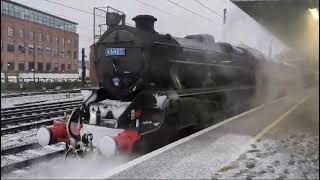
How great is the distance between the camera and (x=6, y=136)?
329 inches

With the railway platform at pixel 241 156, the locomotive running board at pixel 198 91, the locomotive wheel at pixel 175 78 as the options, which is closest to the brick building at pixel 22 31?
the railway platform at pixel 241 156

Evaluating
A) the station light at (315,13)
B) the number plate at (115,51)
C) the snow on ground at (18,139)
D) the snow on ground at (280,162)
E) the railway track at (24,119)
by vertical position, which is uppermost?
the station light at (315,13)

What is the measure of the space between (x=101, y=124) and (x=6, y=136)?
9.56 ft

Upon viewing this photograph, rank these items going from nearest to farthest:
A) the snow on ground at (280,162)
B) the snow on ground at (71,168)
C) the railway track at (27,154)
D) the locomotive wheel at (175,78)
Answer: the snow on ground at (280,162)
the snow on ground at (71,168)
the railway track at (27,154)
the locomotive wheel at (175,78)

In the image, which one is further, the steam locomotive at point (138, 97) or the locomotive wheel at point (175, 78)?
the locomotive wheel at point (175, 78)

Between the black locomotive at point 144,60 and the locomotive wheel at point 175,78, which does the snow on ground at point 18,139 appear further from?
the locomotive wheel at point 175,78

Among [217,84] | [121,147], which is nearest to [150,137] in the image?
[121,147]

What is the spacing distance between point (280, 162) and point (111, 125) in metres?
3.11

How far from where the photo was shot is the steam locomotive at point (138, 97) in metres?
6.42

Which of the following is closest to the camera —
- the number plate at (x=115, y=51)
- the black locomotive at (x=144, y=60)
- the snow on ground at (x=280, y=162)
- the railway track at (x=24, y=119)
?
the snow on ground at (x=280, y=162)

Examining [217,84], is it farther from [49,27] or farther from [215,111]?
[49,27]

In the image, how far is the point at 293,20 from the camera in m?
4.77

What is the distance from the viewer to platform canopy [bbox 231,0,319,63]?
3.89m

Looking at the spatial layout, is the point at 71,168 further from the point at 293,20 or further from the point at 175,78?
the point at 293,20
